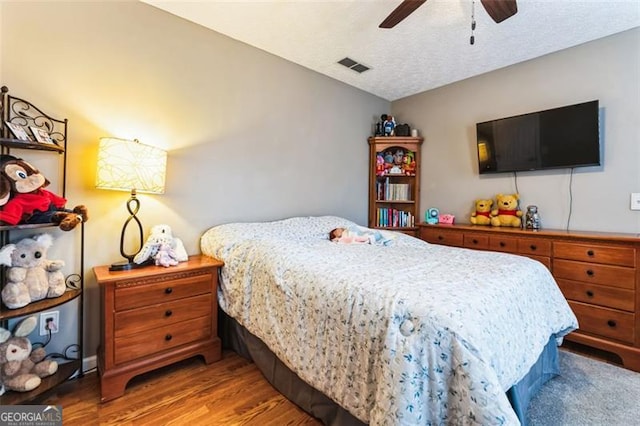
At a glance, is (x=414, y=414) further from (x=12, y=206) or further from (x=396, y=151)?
(x=396, y=151)

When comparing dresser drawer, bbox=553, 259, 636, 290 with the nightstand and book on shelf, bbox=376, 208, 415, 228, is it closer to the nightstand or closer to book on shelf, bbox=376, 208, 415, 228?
book on shelf, bbox=376, 208, 415, 228

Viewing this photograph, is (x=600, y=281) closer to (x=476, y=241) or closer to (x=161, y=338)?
(x=476, y=241)

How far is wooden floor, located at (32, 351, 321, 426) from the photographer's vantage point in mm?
1445

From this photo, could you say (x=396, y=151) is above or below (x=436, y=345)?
above

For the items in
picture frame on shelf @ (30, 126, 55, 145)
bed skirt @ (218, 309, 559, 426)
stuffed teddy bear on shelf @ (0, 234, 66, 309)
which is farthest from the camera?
picture frame on shelf @ (30, 126, 55, 145)

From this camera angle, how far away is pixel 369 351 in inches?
42.6

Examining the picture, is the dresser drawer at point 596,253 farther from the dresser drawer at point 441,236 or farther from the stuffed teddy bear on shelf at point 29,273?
the stuffed teddy bear on shelf at point 29,273

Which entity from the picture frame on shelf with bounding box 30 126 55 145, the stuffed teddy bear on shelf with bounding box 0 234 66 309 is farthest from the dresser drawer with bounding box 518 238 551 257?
the picture frame on shelf with bounding box 30 126 55 145

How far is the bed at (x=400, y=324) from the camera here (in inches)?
36.0

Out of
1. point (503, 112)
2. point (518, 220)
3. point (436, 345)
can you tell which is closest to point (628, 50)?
point (503, 112)

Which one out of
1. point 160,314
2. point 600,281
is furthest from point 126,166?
point 600,281

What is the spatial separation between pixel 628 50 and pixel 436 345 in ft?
9.97

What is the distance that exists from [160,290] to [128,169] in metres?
0.74

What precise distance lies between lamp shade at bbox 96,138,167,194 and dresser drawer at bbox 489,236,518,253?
2779mm
